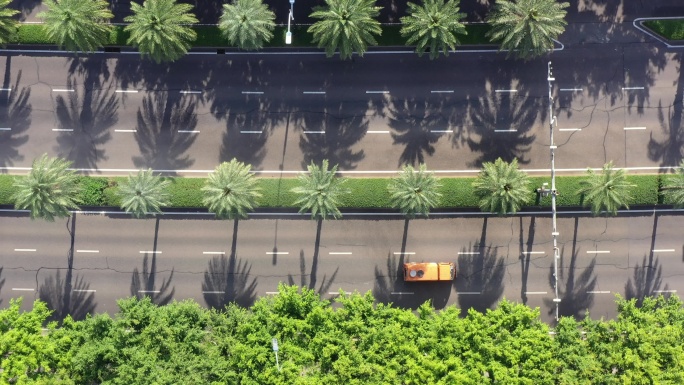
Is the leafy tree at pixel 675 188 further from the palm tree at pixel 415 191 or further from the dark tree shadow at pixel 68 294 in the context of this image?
the dark tree shadow at pixel 68 294

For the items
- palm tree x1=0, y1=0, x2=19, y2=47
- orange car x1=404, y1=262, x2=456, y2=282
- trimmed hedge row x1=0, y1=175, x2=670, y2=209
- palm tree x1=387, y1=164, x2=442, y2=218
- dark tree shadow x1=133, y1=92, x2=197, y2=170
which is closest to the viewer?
palm tree x1=387, y1=164, x2=442, y2=218

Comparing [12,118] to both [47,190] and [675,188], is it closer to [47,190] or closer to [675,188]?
[47,190]

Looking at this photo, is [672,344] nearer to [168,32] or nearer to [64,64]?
[168,32]

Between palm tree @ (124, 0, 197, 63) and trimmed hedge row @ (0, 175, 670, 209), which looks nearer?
palm tree @ (124, 0, 197, 63)

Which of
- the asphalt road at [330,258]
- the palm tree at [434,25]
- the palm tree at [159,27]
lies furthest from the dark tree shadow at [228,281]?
the palm tree at [434,25]

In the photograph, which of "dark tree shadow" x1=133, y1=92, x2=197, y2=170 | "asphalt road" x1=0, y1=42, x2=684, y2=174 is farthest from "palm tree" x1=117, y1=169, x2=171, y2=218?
"asphalt road" x1=0, y1=42, x2=684, y2=174

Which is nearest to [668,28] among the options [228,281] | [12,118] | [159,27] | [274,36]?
[274,36]

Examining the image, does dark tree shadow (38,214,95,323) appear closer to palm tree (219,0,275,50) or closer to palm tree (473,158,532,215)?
palm tree (219,0,275,50)
